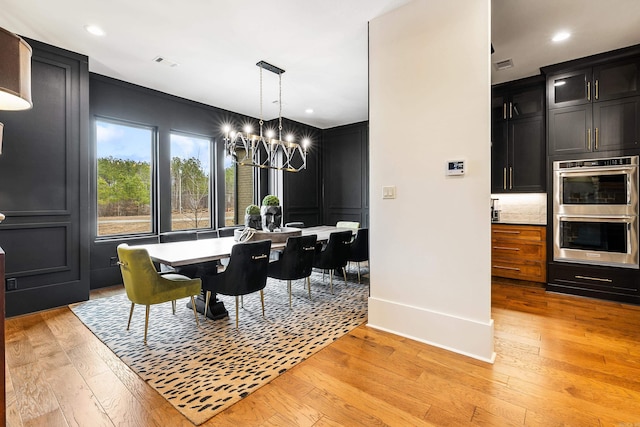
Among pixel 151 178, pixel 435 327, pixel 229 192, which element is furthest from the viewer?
pixel 229 192

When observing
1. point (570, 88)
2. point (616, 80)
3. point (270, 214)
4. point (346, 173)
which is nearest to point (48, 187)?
point (270, 214)

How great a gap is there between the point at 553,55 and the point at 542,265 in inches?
104

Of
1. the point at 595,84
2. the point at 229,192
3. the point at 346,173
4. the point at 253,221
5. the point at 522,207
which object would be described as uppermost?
the point at 595,84

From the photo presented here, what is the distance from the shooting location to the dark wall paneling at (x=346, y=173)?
21.5 feet

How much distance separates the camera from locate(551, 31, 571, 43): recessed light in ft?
10.1

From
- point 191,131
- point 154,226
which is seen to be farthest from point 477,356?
point 191,131

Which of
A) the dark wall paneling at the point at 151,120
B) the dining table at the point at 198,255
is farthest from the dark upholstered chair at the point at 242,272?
the dark wall paneling at the point at 151,120

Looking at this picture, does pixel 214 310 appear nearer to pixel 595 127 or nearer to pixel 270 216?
pixel 270 216

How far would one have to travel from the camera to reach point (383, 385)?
6.29 feet

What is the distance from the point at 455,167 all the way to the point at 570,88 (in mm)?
2817

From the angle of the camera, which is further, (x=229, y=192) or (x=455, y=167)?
→ (x=229, y=192)

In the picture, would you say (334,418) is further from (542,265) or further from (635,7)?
(635,7)

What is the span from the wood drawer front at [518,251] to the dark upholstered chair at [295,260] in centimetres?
285

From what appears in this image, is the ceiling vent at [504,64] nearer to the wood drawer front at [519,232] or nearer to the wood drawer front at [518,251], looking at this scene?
the wood drawer front at [519,232]
